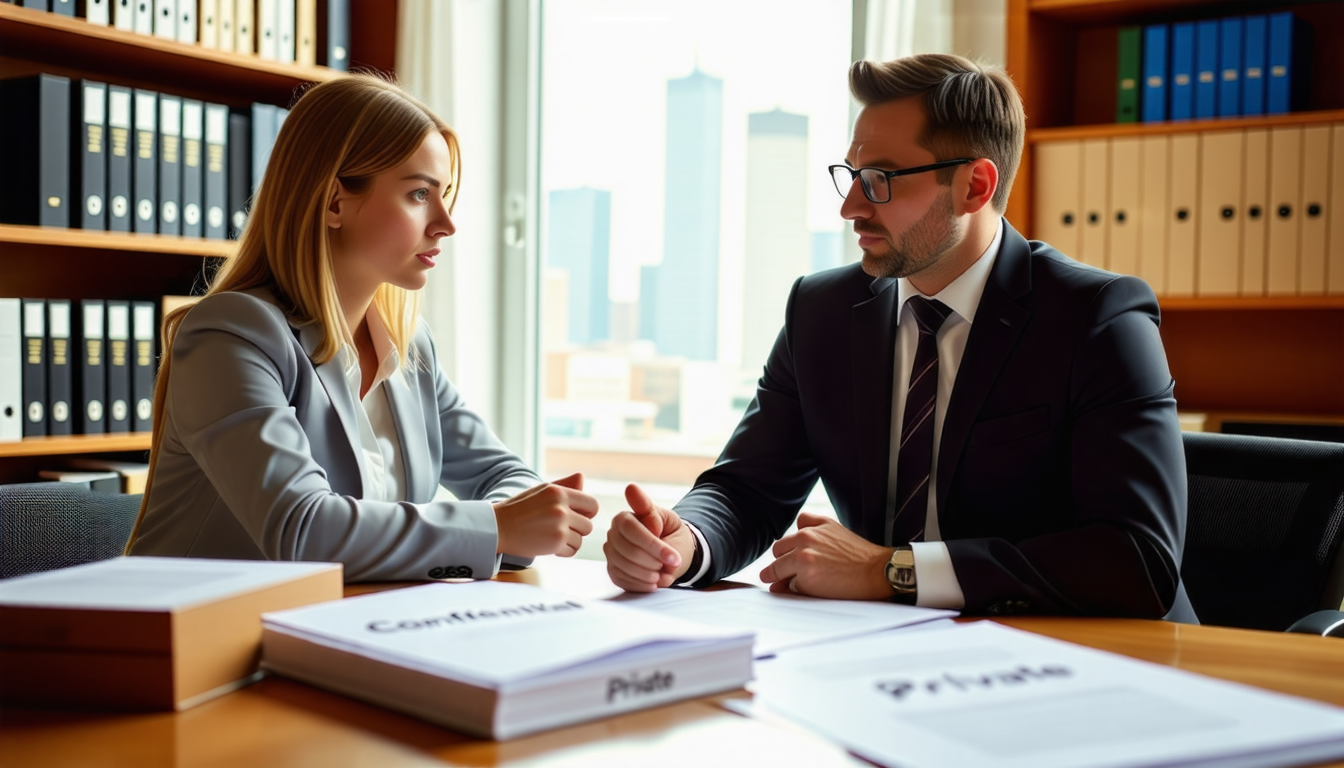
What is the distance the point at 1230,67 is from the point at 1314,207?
36 centimetres

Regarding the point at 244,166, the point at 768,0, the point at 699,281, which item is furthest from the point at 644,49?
the point at 244,166

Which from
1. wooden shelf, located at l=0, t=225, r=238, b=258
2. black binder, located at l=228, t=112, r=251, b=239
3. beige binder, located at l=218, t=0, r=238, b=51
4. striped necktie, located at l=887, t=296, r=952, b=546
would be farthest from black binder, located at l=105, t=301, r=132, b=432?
striped necktie, located at l=887, t=296, r=952, b=546

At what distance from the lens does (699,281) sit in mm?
3510

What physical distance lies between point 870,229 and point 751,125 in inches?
69.7

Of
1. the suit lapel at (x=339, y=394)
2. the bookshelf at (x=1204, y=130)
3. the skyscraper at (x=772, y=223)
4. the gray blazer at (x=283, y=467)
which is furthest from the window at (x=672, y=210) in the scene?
the suit lapel at (x=339, y=394)

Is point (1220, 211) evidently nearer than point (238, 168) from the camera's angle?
Yes

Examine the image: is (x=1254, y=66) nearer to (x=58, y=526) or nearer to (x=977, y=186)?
(x=977, y=186)

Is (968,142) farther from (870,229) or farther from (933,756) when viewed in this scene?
(933,756)

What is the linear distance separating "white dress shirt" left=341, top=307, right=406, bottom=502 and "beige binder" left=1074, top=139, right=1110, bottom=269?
5.33 ft

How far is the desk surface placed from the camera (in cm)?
77

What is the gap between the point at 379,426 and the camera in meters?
1.81

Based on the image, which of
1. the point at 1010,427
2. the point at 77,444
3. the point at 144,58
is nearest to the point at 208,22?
the point at 144,58

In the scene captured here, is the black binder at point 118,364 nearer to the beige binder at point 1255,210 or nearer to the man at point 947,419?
the man at point 947,419

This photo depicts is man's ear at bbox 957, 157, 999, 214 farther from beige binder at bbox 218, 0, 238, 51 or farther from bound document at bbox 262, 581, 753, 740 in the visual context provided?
beige binder at bbox 218, 0, 238, 51
